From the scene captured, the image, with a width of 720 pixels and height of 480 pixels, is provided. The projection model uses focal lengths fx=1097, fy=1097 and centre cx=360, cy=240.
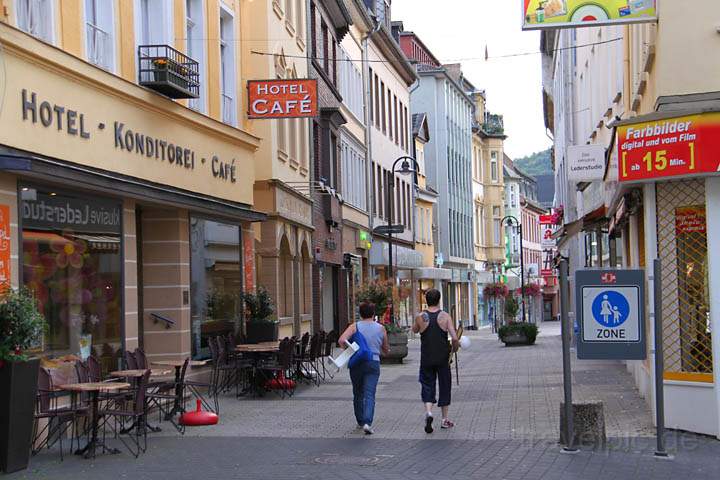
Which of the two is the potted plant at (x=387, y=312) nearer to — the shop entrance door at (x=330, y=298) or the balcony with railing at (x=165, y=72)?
the shop entrance door at (x=330, y=298)

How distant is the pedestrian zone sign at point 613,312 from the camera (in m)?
11.1

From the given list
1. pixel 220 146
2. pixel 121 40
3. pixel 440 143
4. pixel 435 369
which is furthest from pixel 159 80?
pixel 440 143

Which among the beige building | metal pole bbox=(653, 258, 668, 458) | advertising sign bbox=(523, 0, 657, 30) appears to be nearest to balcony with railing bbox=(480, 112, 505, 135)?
the beige building

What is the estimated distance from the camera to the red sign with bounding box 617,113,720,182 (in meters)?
11.3

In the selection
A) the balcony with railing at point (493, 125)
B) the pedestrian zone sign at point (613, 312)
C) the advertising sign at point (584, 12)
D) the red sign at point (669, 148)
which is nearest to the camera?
the pedestrian zone sign at point (613, 312)

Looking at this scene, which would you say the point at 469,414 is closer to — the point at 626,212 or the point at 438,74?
the point at 626,212

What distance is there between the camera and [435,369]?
13031mm

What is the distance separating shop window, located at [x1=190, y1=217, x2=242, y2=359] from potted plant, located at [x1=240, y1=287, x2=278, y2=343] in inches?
8.6

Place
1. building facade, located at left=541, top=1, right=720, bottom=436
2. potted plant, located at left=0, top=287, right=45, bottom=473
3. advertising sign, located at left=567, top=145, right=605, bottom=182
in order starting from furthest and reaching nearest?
1. advertising sign, located at left=567, top=145, right=605, bottom=182
2. building facade, located at left=541, top=1, right=720, bottom=436
3. potted plant, located at left=0, top=287, right=45, bottom=473

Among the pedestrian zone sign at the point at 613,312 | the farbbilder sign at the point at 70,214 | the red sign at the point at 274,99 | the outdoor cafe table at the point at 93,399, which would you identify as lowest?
the outdoor cafe table at the point at 93,399

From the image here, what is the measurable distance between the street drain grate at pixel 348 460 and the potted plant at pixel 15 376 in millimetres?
2805

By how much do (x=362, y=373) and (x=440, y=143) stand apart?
51.0m

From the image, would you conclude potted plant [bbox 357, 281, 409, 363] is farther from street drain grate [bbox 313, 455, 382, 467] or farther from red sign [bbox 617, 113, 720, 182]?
street drain grate [bbox 313, 455, 382, 467]

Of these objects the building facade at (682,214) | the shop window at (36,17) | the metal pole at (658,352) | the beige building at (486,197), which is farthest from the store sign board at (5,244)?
the beige building at (486,197)
